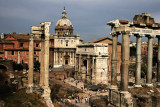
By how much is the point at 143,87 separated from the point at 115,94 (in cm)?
426

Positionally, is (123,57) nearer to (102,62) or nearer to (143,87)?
(143,87)

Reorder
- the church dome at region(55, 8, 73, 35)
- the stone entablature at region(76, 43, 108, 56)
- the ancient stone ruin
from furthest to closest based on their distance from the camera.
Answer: the church dome at region(55, 8, 73, 35), the stone entablature at region(76, 43, 108, 56), the ancient stone ruin

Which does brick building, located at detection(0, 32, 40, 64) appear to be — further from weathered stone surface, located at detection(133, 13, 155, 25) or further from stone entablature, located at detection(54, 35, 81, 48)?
weathered stone surface, located at detection(133, 13, 155, 25)

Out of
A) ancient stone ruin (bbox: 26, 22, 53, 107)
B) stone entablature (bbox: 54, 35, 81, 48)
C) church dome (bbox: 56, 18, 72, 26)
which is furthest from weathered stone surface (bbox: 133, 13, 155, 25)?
church dome (bbox: 56, 18, 72, 26)

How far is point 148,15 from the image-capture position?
1898 centimetres

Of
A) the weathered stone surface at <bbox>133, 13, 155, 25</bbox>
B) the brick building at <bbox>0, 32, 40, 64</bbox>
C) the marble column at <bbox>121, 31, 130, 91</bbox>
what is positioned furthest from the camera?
the brick building at <bbox>0, 32, 40, 64</bbox>

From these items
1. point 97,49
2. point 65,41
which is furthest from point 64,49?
point 97,49

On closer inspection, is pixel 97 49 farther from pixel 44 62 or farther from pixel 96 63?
pixel 44 62

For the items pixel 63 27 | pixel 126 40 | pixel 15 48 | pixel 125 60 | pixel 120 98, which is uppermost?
pixel 63 27

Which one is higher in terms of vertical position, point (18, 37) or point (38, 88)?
point (18, 37)

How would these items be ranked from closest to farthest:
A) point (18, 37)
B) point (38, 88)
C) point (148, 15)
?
point (38, 88) < point (148, 15) < point (18, 37)

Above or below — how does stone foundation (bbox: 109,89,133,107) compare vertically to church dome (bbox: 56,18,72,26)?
below

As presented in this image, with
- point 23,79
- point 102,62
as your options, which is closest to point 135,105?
point 23,79

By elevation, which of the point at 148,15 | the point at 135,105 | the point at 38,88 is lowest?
the point at 135,105
